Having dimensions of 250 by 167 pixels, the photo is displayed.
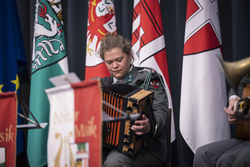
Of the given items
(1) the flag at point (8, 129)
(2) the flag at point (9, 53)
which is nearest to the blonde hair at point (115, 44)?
(1) the flag at point (8, 129)

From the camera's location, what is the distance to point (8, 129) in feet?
4.33

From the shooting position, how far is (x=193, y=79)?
2.39 m

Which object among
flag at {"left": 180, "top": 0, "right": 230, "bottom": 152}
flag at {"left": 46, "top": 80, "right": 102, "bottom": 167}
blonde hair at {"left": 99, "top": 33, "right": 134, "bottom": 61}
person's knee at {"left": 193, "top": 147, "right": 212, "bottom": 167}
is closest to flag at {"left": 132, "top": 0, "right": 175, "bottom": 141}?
flag at {"left": 180, "top": 0, "right": 230, "bottom": 152}

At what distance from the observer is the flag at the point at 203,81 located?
228 centimetres

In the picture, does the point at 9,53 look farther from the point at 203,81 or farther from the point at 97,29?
the point at 203,81

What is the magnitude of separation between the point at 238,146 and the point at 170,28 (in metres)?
1.68

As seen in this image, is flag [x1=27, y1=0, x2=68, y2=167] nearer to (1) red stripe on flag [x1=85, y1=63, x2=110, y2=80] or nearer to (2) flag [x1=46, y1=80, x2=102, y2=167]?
(1) red stripe on flag [x1=85, y1=63, x2=110, y2=80]

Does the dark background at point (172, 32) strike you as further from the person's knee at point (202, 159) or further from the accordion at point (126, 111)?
the accordion at point (126, 111)

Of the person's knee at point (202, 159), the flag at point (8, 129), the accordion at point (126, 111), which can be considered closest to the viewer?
the flag at point (8, 129)

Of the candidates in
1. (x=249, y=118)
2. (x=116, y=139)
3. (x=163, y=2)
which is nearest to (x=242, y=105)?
(x=249, y=118)

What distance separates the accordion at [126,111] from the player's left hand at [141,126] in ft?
0.08

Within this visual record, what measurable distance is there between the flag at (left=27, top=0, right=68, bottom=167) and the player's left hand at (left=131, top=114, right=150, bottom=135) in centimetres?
162

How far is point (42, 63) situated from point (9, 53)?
15.0 inches

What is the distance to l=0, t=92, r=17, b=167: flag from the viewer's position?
128 cm
